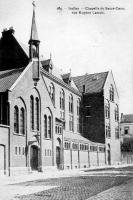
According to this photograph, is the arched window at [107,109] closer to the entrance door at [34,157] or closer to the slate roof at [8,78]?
the entrance door at [34,157]

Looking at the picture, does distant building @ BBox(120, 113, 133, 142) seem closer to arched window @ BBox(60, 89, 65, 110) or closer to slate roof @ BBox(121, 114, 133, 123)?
slate roof @ BBox(121, 114, 133, 123)

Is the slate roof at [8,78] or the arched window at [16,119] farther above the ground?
the slate roof at [8,78]

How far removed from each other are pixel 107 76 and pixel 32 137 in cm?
3155

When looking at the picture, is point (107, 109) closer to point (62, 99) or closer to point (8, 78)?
point (62, 99)

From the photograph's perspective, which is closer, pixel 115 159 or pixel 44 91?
pixel 44 91

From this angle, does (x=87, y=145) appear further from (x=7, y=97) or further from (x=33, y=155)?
(x=7, y=97)

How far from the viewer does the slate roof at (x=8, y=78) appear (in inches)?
1368

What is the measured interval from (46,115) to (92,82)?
25.8 metres

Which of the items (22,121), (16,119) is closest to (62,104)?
(22,121)

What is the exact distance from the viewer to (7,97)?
3309 centimetres

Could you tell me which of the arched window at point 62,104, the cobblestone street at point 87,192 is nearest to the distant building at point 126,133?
the arched window at point 62,104

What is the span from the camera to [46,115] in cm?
4103

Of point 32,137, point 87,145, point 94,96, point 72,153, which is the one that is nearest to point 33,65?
point 32,137

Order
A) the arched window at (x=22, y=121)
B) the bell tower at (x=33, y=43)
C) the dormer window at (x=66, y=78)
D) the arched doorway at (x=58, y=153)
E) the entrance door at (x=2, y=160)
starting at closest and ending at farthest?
the entrance door at (x=2, y=160), the arched window at (x=22, y=121), the bell tower at (x=33, y=43), the arched doorway at (x=58, y=153), the dormer window at (x=66, y=78)
